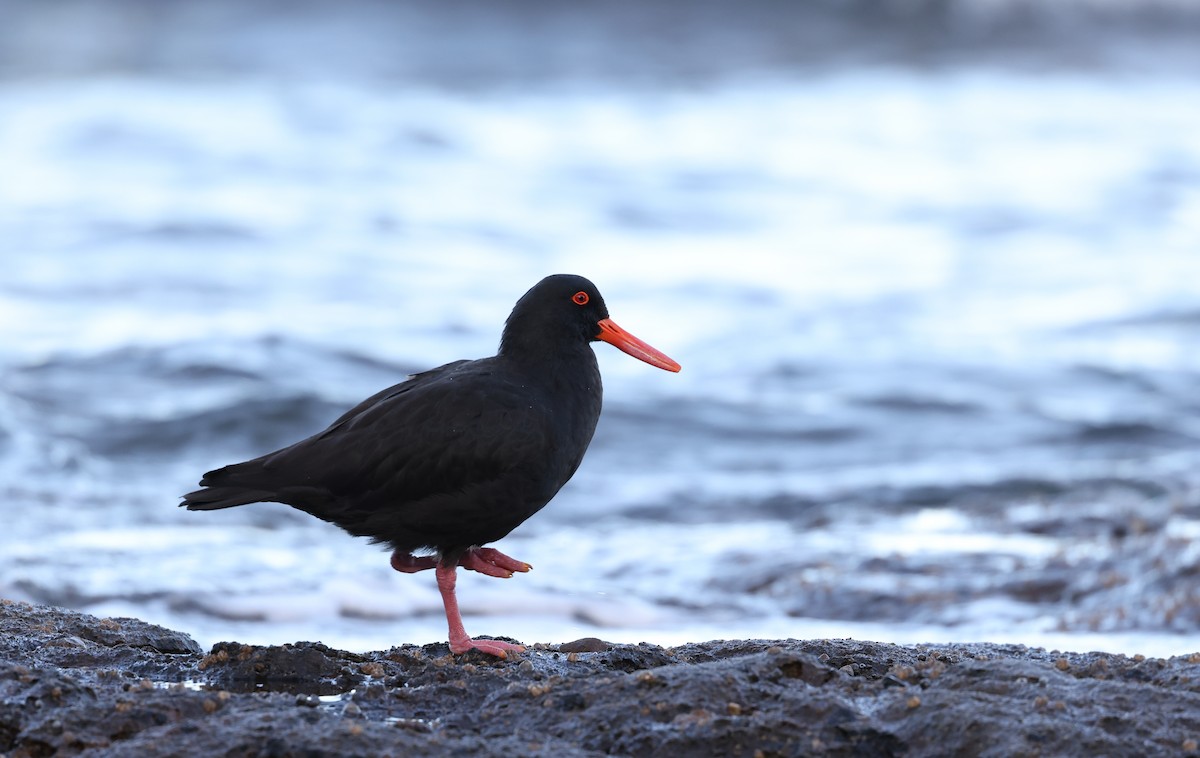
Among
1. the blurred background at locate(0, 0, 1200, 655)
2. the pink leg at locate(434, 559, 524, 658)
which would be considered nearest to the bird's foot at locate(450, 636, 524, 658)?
the pink leg at locate(434, 559, 524, 658)

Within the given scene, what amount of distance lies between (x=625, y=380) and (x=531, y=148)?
10.9 m

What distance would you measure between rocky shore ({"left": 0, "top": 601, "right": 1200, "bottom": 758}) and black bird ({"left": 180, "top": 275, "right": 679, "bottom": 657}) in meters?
0.57

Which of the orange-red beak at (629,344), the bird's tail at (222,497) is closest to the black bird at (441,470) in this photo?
the bird's tail at (222,497)

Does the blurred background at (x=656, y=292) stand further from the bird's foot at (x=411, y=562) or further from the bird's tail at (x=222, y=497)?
the bird's tail at (x=222, y=497)

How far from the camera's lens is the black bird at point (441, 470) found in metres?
4.41

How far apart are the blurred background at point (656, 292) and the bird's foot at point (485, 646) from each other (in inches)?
118

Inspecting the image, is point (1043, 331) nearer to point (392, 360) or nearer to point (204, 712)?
point (392, 360)

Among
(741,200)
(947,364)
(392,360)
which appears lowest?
(947,364)

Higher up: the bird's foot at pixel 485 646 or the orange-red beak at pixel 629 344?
the orange-red beak at pixel 629 344

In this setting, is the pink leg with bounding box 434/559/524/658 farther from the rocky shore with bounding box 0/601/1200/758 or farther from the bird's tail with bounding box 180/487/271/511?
the bird's tail with bounding box 180/487/271/511

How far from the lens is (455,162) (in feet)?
77.1

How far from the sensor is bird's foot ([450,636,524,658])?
4156mm

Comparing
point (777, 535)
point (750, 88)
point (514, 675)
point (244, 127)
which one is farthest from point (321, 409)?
point (750, 88)

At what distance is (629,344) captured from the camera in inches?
208
